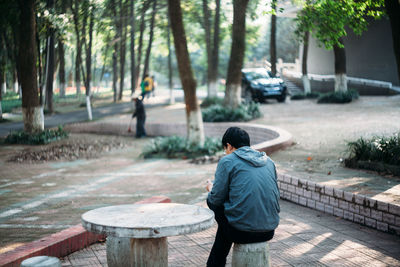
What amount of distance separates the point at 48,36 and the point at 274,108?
9.92 meters

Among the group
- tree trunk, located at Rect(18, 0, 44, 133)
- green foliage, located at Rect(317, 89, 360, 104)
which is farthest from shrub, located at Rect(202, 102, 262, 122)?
tree trunk, located at Rect(18, 0, 44, 133)

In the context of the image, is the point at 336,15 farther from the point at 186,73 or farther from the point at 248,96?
the point at 248,96

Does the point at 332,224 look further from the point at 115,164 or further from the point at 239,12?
the point at 239,12

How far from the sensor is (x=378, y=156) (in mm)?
8188

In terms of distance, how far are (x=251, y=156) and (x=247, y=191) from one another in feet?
0.87

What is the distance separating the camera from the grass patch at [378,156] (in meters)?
7.86

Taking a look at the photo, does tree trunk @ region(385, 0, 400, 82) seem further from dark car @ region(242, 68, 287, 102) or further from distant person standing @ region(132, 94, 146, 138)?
dark car @ region(242, 68, 287, 102)

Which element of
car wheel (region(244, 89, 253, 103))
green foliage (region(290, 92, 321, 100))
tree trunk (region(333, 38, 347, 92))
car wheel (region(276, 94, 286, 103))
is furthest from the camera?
green foliage (region(290, 92, 321, 100))

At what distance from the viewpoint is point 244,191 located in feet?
11.8

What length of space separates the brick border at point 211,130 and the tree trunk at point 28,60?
9.58 ft

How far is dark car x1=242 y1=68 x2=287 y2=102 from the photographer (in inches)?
933

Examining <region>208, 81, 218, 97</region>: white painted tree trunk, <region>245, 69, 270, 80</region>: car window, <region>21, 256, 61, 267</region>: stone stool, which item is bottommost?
<region>21, 256, 61, 267</region>: stone stool

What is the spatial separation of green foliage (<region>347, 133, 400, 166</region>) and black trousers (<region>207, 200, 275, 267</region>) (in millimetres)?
4888

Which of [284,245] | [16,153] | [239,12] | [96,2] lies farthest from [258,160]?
[96,2]
